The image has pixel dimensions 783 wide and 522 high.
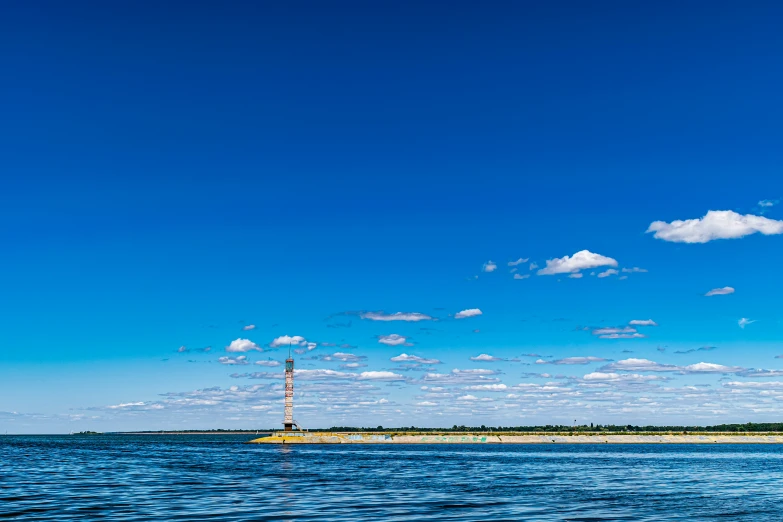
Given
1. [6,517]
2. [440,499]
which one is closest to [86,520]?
[6,517]

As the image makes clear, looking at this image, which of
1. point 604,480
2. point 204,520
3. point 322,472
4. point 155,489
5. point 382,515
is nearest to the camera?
point 204,520

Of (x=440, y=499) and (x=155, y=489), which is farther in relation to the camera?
(x=155, y=489)

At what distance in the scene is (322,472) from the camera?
8144 cm

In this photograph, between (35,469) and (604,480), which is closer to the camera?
(604,480)

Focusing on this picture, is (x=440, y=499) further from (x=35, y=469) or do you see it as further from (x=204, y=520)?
(x=35, y=469)

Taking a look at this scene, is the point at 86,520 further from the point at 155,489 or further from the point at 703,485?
the point at 703,485

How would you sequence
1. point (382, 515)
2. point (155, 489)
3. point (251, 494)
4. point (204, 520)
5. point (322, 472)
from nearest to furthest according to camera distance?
point (204, 520), point (382, 515), point (251, 494), point (155, 489), point (322, 472)

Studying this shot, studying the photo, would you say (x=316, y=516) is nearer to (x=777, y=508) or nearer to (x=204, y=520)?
(x=204, y=520)

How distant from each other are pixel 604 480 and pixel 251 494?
37.9 meters

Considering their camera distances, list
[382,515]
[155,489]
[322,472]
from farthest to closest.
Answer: [322,472], [155,489], [382,515]

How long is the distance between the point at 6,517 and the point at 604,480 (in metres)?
55.1

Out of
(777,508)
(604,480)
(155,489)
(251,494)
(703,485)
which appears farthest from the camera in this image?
(604,480)

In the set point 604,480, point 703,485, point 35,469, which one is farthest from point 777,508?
point 35,469

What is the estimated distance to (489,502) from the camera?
48.9 metres
